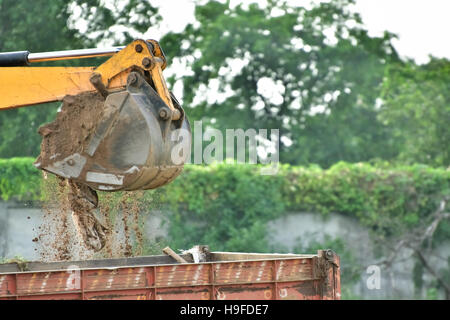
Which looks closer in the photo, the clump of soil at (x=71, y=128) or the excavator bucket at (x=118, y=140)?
the excavator bucket at (x=118, y=140)

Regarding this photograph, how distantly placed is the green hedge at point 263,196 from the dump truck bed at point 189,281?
6.99m

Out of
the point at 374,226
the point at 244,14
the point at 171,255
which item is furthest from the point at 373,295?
the point at 244,14

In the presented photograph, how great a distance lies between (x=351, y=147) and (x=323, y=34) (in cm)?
440

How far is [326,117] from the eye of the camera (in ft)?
103

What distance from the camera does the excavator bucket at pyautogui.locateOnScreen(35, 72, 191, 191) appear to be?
8.14m

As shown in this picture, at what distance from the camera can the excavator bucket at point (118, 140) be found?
8.14m

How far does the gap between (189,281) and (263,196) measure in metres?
9.07

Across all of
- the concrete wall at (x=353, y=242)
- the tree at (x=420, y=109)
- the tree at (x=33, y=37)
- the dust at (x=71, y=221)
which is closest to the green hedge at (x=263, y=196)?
the concrete wall at (x=353, y=242)

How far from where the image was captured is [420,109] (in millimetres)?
27172

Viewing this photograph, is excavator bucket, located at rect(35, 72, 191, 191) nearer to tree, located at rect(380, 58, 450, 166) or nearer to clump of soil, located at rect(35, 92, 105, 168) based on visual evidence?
clump of soil, located at rect(35, 92, 105, 168)

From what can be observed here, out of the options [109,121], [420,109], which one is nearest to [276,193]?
[109,121]

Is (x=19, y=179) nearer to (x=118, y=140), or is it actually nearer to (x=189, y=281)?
(x=118, y=140)

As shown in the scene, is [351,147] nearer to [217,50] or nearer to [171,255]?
[217,50]

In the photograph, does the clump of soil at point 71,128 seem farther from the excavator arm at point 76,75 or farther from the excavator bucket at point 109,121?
the excavator arm at point 76,75
